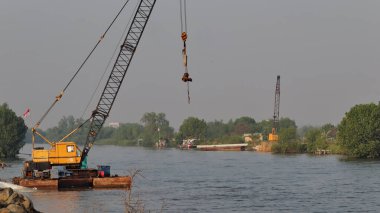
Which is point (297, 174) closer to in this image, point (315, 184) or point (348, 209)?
point (315, 184)

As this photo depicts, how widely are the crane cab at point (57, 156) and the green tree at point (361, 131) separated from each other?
8646cm

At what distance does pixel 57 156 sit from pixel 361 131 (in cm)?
8892

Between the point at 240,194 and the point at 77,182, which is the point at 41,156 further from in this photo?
the point at 240,194

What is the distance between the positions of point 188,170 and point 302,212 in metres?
61.6

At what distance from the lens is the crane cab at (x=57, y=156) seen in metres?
86.8

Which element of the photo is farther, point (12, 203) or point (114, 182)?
point (114, 182)

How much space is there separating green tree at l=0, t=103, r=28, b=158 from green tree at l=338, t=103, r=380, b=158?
3038 inches

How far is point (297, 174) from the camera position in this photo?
10962 centimetres

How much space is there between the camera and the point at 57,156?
86875 millimetres

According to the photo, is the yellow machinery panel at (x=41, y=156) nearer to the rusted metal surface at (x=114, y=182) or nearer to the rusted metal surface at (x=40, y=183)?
the rusted metal surface at (x=40, y=183)

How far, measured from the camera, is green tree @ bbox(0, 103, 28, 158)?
180 m

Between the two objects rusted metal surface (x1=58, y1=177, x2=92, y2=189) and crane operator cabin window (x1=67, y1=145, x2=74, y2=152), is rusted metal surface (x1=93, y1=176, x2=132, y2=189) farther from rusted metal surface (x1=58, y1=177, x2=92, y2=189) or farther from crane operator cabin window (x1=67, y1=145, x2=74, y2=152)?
crane operator cabin window (x1=67, y1=145, x2=74, y2=152)

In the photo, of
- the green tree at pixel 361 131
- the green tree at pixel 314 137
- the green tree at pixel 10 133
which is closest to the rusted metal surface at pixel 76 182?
the green tree at pixel 361 131

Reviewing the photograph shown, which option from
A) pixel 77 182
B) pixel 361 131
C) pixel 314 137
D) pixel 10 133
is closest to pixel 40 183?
pixel 77 182
